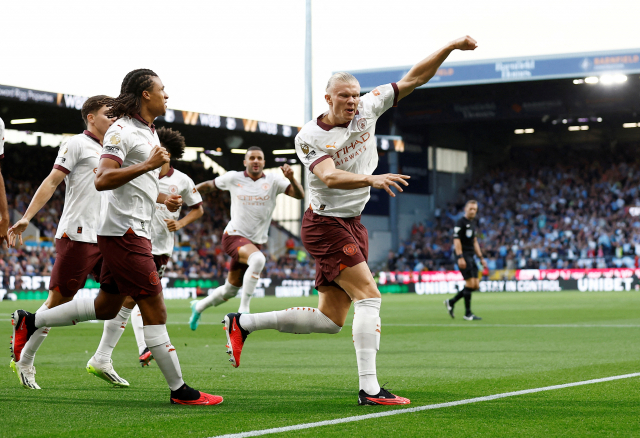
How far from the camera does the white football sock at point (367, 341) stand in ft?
17.5

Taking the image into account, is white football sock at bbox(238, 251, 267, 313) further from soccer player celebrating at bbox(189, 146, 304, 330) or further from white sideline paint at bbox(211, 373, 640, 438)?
white sideline paint at bbox(211, 373, 640, 438)

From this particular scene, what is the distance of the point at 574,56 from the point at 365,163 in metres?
34.0

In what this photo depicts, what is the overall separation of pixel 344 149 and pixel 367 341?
4.35ft

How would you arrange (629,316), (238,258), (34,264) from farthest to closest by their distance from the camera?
(34,264) → (629,316) → (238,258)

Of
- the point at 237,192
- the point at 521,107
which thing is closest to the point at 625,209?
the point at 521,107

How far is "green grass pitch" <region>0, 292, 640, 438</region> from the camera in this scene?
Result: 4469 millimetres

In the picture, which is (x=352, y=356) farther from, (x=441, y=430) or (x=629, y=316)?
(x=629, y=316)

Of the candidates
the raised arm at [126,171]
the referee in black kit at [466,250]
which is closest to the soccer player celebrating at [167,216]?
the raised arm at [126,171]

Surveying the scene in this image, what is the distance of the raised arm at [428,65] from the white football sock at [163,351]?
237cm

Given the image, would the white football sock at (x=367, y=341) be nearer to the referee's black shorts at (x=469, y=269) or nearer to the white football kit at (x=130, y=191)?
the white football kit at (x=130, y=191)

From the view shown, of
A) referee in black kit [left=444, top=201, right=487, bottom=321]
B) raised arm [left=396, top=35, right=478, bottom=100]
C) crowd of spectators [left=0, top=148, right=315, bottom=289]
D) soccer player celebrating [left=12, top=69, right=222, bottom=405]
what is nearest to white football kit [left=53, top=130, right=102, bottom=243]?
soccer player celebrating [left=12, top=69, right=222, bottom=405]

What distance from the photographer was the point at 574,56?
3703 cm

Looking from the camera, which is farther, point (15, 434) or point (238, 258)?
point (238, 258)

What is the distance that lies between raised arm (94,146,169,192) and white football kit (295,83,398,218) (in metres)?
1.07
